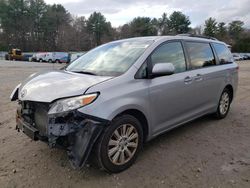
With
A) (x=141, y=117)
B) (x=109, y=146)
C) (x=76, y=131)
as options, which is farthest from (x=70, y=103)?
→ (x=141, y=117)

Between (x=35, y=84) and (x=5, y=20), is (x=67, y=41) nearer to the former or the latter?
(x=5, y=20)

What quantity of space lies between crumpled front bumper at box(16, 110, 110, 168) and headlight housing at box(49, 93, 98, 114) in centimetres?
5

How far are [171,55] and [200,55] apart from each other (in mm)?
925

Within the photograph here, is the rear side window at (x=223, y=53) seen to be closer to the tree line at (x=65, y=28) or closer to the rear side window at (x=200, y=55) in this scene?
the rear side window at (x=200, y=55)

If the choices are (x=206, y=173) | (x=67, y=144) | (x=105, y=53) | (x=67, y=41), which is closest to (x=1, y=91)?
(x=105, y=53)

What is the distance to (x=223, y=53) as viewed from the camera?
18.1 feet

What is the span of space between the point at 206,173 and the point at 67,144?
1.74m

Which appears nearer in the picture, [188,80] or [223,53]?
[188,80]

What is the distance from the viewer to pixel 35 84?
3375mm

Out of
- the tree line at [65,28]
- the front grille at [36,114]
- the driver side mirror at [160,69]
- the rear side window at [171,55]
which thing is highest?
the tree line at [65,28]

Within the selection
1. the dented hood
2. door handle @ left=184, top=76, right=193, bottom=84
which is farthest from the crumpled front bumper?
door handle @ left=184, top=76, right=193, bottom=84

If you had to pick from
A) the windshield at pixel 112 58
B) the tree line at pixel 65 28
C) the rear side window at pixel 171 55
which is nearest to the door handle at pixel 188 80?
the rear side window at pixel 171 55

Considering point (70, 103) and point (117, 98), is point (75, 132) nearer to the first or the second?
point (70, 103)

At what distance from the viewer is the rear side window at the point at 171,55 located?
377 centimetres
